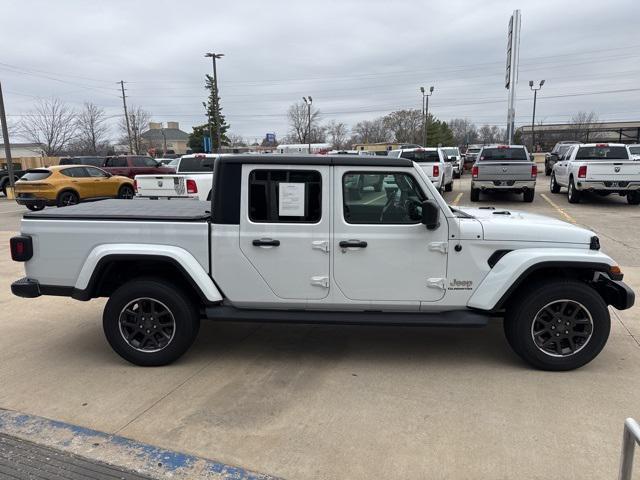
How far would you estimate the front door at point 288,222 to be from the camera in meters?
4.10

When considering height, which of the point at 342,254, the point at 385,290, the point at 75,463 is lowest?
the point at 75,463

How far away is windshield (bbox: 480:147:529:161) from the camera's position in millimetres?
16578

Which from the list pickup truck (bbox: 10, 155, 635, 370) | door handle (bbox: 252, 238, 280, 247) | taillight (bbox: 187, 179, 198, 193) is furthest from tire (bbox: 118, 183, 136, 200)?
door handle (bbox: 252, 238, 280, 247)

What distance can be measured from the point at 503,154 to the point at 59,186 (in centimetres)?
1462

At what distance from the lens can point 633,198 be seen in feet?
50.6

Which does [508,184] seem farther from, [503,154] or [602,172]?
[602,172]

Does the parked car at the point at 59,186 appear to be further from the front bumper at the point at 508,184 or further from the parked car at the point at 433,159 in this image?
the front bumper at the point at 508,184

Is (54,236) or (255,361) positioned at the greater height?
(54,236)

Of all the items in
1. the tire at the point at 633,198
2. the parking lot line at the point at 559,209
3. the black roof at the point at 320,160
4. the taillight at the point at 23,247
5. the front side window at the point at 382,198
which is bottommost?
the parking lot line at the point at 559,209

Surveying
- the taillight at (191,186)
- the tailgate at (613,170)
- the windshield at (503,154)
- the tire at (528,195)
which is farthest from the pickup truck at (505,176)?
the taillight at (191,186)

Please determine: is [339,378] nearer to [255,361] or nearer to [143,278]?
[255,361]

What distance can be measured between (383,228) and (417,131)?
3395 inches

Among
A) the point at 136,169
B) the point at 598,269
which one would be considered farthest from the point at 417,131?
the point at 598,269

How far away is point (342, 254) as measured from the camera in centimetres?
409
